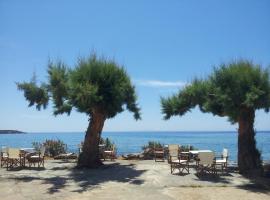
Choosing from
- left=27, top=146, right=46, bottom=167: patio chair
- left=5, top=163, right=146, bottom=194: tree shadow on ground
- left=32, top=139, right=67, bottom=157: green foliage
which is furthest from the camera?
left=32, top=139, right=67, bottom=157: green foliage

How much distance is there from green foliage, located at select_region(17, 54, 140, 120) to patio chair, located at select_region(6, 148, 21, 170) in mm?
2584

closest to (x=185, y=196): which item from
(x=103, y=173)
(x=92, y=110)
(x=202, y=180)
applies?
(x=202, y=180)

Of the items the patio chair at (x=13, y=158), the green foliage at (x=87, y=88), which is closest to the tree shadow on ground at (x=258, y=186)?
the green foliage at (x=87, y=88)

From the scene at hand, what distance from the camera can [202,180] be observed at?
15500 mm

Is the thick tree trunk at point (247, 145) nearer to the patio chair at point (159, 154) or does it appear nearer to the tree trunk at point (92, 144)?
the patio chair at point (159, 154)

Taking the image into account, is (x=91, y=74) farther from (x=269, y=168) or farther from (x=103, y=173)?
(x=269, y=168)

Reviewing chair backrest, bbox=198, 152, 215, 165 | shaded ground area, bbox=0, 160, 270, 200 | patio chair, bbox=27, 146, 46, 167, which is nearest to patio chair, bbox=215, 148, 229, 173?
shaded ground area, bbox=0, 160, 270, 200

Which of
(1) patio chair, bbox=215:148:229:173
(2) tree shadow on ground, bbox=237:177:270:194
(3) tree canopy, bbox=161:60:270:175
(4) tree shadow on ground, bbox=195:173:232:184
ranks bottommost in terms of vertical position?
(2) tree shadow on ground, bbox=237:177:270:194

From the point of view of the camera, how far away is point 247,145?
17828mm

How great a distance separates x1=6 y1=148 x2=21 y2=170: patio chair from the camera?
1792 cm

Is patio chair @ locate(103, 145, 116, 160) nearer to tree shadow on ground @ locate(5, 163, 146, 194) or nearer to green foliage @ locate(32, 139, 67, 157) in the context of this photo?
green foliage @ locate(32, 139, 67, 157)

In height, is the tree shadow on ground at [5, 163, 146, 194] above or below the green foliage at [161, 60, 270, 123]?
below

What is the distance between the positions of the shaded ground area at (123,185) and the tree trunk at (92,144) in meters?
0.82

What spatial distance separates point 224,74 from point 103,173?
670cm
